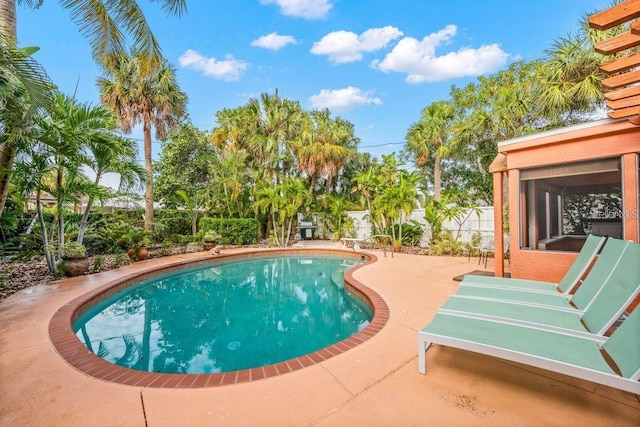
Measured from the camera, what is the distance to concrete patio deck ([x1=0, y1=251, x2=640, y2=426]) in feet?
7.09

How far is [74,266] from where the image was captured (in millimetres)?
7590

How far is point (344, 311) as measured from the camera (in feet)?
18.5

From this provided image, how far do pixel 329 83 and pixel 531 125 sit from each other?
41.4ft

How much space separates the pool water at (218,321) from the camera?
13.1 ft

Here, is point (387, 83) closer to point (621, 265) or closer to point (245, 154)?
point (245, 154)

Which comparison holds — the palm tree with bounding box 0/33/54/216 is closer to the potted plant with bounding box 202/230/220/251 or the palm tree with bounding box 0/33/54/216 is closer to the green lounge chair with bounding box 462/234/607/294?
the green lounge chair with bounding box 462/234/607/294

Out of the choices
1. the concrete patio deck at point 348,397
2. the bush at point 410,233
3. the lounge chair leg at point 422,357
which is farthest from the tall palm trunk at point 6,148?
the bush at point 410,233

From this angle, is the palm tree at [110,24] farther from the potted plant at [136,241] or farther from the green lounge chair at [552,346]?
the green lounge chair at [552,346]

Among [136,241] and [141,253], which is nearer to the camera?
[141,253]

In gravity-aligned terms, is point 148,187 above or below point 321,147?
below

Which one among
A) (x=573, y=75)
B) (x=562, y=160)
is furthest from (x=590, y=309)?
(x=573, y=75)

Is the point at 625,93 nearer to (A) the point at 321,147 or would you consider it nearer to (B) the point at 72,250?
(B) the point at 72,250

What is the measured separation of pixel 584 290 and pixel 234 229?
13.4 metres

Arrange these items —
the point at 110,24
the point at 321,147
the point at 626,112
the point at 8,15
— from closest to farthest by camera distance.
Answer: the point at 626,112
the point at 8,15
the point at 110,24
the point at 321,147
